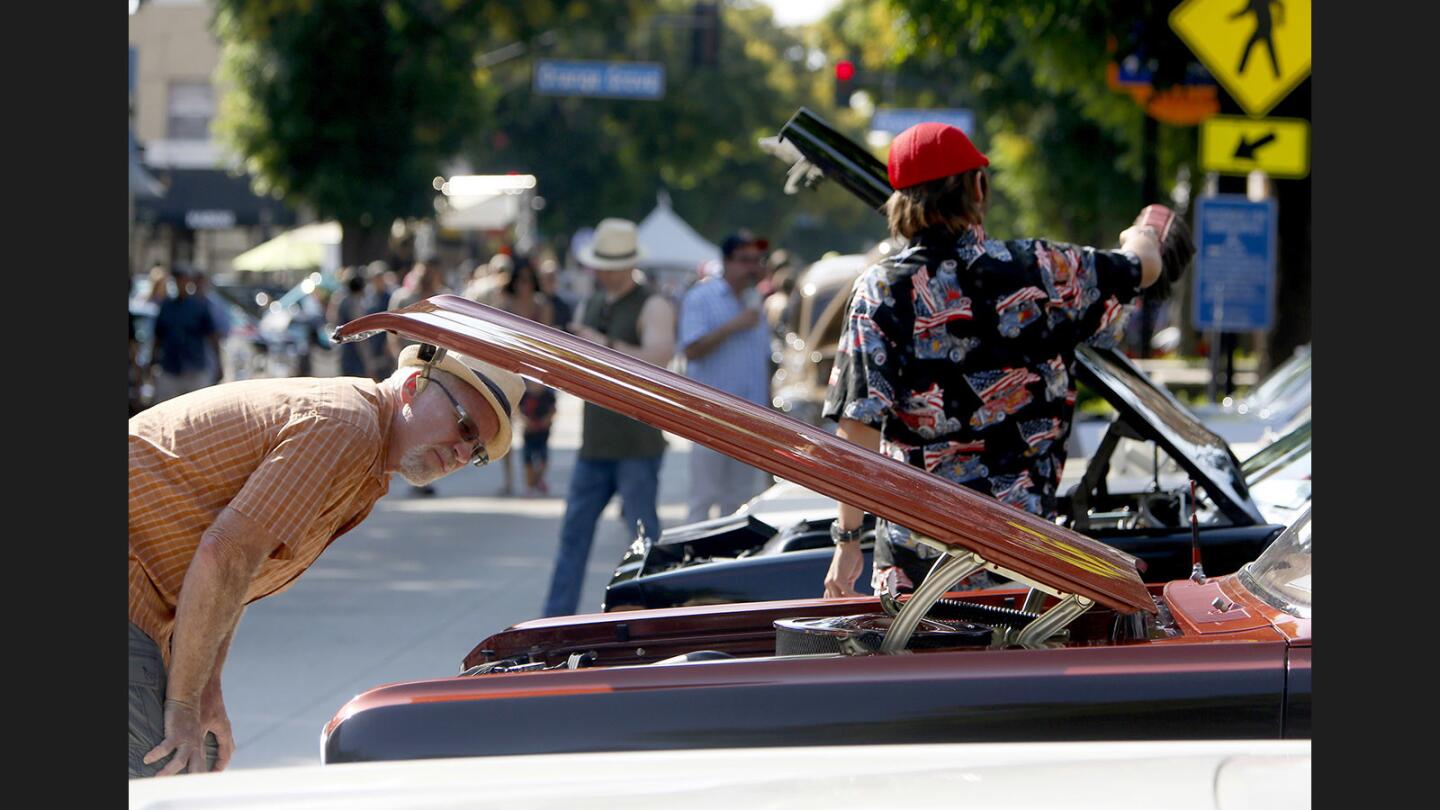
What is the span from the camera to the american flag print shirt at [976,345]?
3.89m

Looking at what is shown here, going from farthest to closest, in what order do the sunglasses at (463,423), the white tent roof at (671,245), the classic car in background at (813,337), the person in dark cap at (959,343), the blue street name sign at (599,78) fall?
the white tent roof at (671,245)
the blue street name sign at (599,78)
the classic car in background at (813,337)
the person in dark cap at (959,343)
the sunglasses at (463,423)

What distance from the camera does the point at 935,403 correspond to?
3904 mm

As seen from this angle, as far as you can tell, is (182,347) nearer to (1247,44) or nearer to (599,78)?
(1247,44)

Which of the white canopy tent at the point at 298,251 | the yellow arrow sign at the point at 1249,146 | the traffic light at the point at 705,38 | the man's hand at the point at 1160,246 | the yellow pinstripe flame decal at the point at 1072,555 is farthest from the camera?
the white canopy tent at the point at 298,251

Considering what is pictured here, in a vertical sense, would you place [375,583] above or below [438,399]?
below

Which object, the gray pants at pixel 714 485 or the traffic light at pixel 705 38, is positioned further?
the traffic light at pixel 705 38

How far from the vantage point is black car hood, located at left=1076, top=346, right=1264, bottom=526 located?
14.0 ft

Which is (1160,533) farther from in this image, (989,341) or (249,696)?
(249,696)

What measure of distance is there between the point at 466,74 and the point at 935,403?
76.9ft

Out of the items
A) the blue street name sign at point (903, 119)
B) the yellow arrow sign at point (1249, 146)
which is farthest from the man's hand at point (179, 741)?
the blue street name sign at point (903, 119)

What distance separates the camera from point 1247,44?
29.9 ft

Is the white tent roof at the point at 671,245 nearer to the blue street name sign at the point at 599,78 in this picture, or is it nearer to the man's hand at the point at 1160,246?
the blue street name sign at the point at 599,78

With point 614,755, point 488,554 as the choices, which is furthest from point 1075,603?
point 488,554

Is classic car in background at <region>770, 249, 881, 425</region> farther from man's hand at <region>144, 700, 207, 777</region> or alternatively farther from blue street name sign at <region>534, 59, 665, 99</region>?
Result: blue street name sign at <region>534, 59, 665, 99</region>
